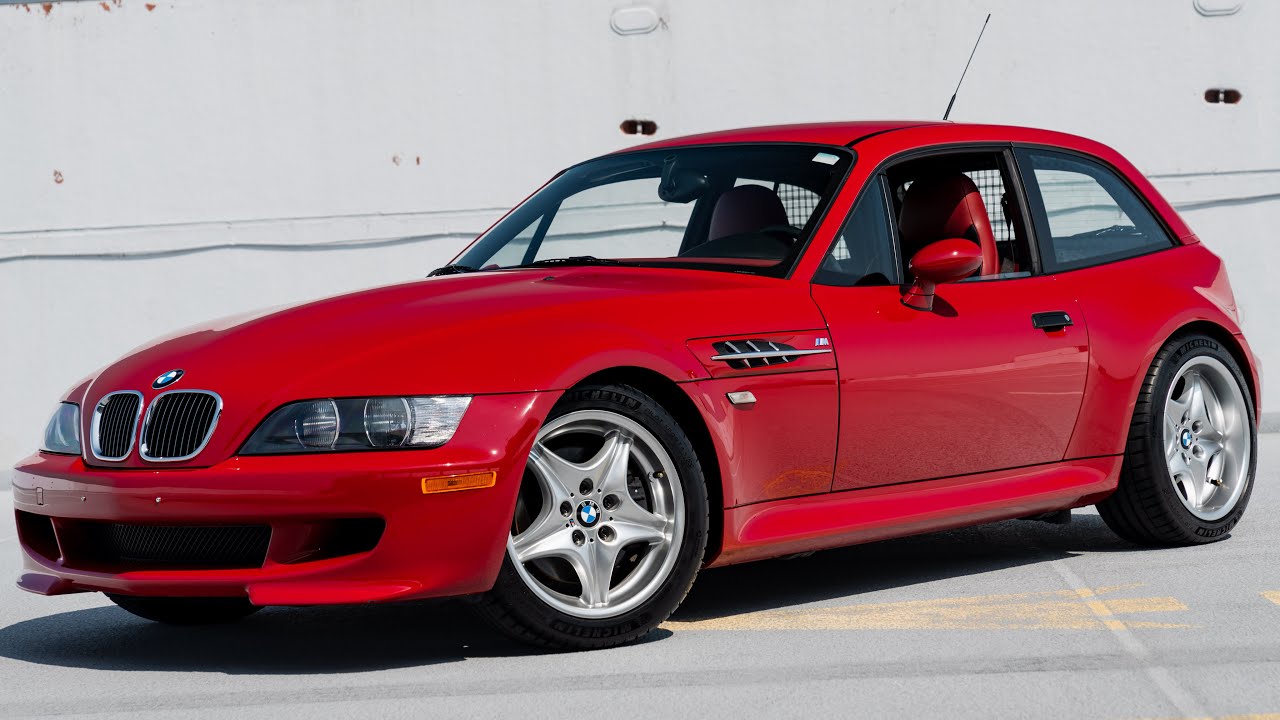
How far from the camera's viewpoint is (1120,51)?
40.3 feet

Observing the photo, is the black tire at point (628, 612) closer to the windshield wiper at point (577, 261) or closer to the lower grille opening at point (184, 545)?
the lower grille opening at point (184, 545)

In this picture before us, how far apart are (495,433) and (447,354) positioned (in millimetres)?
246

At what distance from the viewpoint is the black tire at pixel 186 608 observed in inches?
194

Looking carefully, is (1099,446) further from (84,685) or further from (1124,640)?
(84,685)

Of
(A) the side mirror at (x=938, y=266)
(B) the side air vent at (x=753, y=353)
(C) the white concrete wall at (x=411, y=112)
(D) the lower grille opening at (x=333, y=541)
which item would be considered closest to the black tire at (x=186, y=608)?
(D) the lower grille opening at (x=333, y=541)

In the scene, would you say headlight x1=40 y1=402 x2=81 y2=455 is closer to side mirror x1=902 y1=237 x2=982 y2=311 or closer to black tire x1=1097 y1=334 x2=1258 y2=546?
side mirror x1=902 y1=237 x2=982 y2=311

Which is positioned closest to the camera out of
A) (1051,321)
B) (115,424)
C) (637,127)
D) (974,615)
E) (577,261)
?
(115,424)

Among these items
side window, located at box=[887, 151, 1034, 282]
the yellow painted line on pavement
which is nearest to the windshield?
side window, located at box=[887, 151, 1034, 282]

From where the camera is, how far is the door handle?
5297mm

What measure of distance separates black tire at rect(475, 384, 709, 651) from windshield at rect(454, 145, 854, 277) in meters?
0.77

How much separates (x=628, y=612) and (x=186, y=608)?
1550 mm

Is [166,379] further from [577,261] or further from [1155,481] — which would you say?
[1155,481]

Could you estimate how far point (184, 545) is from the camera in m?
4.08

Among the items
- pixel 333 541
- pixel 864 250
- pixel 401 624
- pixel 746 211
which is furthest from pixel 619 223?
pixel 333 541
